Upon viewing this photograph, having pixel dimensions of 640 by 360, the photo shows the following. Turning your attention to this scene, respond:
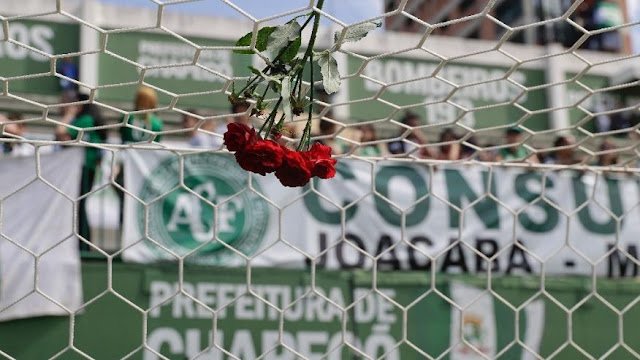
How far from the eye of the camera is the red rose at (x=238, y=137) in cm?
143

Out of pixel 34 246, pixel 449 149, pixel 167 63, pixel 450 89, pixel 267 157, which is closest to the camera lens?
pixel 267 157

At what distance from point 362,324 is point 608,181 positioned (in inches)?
51.7

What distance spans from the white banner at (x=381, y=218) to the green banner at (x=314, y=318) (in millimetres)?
114

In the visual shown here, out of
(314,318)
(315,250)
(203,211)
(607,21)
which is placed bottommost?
(314,318)

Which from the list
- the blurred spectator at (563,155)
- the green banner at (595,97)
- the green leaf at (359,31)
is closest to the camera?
the green leaf at (359,31)

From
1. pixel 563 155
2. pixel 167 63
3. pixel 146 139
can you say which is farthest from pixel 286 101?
pixel 167 63

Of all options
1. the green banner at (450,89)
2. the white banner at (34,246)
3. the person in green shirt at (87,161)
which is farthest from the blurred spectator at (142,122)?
the green banner at (450,89)

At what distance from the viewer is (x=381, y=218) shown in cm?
384

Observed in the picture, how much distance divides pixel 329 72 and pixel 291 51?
0.07m

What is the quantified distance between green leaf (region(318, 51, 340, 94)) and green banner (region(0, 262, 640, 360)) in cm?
161

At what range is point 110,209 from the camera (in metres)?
3.67

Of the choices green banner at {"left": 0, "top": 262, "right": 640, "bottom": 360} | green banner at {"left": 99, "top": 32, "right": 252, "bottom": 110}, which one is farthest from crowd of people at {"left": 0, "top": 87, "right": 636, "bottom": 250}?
green banner at {"left": 99, "top": 32, "right": 252, "bottom": 110}

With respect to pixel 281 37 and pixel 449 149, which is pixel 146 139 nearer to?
pixel 449 149

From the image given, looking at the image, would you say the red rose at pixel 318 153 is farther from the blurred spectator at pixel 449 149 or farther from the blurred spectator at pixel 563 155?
the blurred spectator at pixel 563 155
